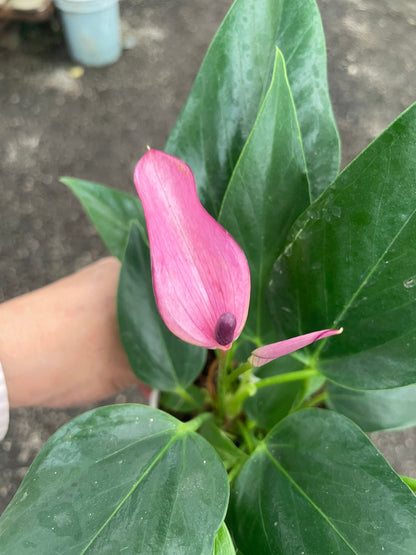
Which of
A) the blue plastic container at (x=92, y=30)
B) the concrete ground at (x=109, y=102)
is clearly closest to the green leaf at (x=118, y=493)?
the concrete ground at (x=109, y=102)

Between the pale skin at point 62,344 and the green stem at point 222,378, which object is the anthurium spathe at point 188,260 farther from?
the pale skin at point 62,344

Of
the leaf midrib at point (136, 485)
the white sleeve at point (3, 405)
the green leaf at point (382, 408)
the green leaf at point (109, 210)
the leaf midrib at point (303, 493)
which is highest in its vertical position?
the green leaf at point (109, 210)

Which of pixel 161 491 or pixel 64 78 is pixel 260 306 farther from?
pixel 64 78

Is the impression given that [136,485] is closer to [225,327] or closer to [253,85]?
[225,327]

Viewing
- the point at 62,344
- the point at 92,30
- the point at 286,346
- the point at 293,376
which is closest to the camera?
the point at 286,346

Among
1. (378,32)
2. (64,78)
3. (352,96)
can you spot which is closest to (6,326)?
(64,78)

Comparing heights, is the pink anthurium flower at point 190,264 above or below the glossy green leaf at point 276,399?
above

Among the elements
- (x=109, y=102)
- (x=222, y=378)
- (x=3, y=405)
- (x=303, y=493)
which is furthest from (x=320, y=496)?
(x=109, y=102)
